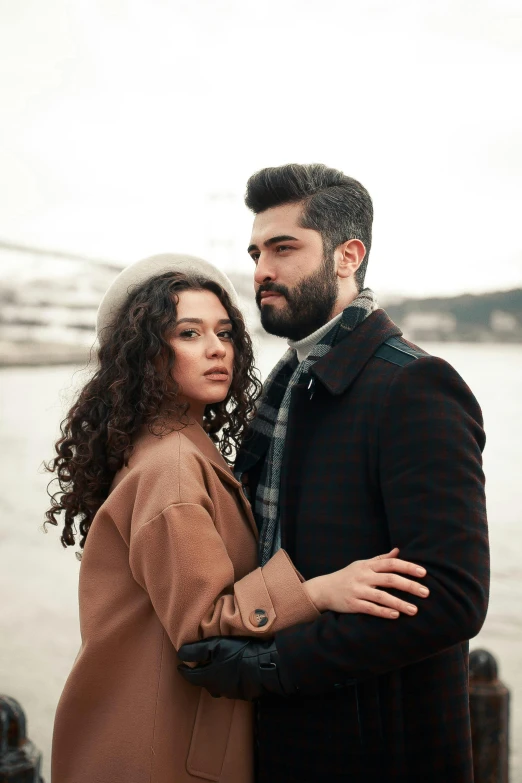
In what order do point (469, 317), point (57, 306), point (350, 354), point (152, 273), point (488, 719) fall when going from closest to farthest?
1. point (350, 354)
2. point (152, 273)
3. point (488, 719)
4. point (469, 317)
5. point (57, 306)

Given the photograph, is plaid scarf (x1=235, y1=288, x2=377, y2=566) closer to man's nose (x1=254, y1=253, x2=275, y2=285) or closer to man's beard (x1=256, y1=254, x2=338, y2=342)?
man's beard (x1=256, y1=254, x2=338, y2=342)

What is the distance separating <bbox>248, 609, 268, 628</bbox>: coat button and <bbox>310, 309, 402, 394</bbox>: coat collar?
43 cm

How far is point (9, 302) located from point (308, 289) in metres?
2.41

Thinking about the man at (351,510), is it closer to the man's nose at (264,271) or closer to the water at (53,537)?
the man's nose at (264,271)

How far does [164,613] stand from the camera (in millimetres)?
1465

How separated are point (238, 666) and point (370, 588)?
27 centimetres

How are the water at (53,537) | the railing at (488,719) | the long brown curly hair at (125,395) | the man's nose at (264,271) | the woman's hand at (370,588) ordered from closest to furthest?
the woman's hand at (370,588), the long brown curly hair at (125,395), the man's nose at (264,271), the railing at (488,719), the water at (53,537)

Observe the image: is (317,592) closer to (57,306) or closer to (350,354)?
(350,354)

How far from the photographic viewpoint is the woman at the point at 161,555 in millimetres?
1443

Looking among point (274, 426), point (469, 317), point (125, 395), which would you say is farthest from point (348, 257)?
point (469, 317)

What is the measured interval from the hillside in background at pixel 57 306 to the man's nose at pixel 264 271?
1.83m

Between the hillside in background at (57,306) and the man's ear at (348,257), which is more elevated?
the hillside in background at (57,306)

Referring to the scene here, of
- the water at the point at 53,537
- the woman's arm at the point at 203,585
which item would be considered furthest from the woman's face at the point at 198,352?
the water at the point at 53,537

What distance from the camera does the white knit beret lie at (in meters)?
1.83
